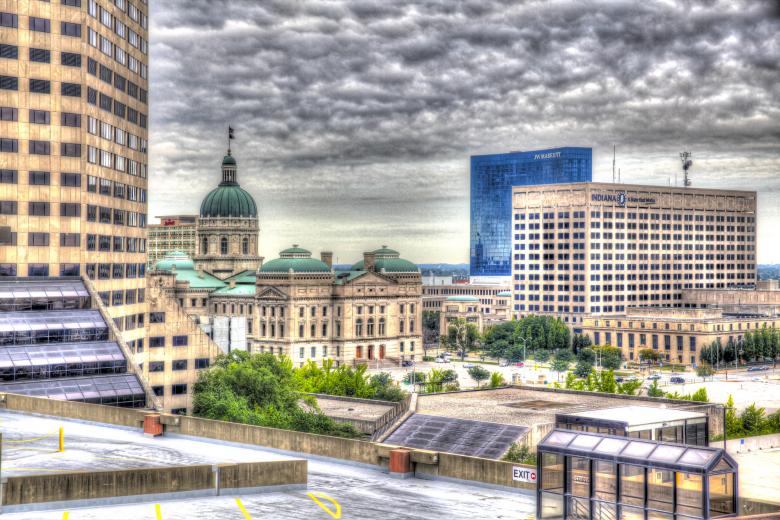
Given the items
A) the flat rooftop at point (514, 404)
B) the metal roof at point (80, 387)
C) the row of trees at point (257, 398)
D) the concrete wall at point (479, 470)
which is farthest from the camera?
the flat rooftop at point (514, 404)

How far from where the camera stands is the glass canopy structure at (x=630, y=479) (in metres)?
32.9

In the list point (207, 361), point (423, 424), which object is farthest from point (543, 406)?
point (207, 361)

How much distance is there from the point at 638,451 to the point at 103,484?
20.1 metres

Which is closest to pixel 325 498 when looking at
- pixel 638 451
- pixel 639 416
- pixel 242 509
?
pixel 242 509

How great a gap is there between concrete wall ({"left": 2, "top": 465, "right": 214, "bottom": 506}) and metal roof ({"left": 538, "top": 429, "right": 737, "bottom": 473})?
14.7 m

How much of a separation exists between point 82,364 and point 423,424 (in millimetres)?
Answer: 31831

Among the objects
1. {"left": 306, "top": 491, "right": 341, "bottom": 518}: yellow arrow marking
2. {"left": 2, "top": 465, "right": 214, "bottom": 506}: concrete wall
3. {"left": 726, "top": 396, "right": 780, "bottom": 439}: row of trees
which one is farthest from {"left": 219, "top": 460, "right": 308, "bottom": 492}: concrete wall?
{"left": 726, "top": 396, "right": 780, "bottom": 439}: row of trees

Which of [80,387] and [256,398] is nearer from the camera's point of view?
[80,387]

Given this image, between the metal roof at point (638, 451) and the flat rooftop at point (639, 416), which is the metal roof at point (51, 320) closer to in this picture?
the flat rooftop at point (639, 416)

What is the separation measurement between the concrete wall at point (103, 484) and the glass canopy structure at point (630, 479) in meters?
14.3

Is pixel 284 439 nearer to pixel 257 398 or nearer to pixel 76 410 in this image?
pixel 76 410

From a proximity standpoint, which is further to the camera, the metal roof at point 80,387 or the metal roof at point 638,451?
the metal roof at point 80,387

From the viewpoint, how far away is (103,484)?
4100 cm

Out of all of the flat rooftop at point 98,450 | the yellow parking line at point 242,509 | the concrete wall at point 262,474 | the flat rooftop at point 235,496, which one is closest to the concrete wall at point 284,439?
the flat rooftop at point 235,496
